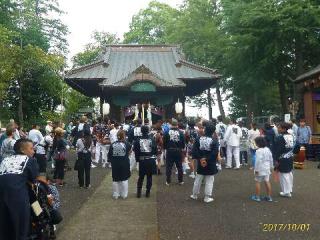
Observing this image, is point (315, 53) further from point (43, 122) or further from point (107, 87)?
point (43, 122)

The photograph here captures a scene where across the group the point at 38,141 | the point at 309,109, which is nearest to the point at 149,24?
the point at 309,109

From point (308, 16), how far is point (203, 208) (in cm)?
1764

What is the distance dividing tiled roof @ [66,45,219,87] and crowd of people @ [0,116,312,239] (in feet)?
17.1

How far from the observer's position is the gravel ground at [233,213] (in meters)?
6.97

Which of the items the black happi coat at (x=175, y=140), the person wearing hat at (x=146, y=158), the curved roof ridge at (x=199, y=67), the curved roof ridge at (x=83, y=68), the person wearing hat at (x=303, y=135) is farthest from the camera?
the curved roof ridge at (x=199, y=67)

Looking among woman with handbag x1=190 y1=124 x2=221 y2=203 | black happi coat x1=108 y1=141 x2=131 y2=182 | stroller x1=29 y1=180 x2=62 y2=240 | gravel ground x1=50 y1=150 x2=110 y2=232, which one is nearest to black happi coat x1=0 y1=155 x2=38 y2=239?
stroller x1=29 y1=180 x2=62 y2=240

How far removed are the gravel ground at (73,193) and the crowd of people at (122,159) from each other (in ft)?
1.17

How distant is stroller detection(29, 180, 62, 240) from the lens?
545 centimetres

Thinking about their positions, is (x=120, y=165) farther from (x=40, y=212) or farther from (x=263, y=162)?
(x=40, y=212)

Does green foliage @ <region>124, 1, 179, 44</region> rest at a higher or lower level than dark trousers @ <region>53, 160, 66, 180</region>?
higher

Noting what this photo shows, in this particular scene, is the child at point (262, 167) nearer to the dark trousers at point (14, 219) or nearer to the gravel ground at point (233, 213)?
the gravel ground at point (233, 213)

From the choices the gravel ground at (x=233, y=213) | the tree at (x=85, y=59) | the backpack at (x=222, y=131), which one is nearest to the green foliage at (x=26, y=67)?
the tree at (x=85, y=59)

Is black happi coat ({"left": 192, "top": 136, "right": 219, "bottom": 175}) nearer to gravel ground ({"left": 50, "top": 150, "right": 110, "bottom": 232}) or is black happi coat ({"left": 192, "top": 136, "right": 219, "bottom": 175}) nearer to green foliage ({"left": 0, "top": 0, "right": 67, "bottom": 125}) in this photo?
gravel ground ({"left": 50, "top": 150, "right": 110, "bottom": 232})

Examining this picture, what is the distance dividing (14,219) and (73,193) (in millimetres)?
5947
